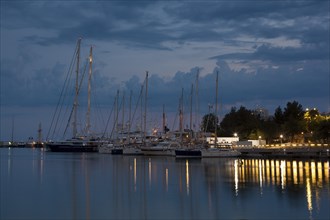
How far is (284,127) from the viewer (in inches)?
4833

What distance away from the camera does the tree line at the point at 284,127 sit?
117m

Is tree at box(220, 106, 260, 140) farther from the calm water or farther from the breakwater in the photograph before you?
the calm water

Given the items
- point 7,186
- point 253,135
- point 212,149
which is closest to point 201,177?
point 7,186

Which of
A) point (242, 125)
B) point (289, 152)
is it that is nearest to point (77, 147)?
point (242, 125)

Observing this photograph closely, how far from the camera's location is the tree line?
383ft

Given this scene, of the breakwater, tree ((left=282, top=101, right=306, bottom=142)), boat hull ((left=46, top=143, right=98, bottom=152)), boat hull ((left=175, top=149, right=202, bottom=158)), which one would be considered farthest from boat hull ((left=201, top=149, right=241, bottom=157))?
boat hull ((left=46, top=143, right=98, bottom=152))

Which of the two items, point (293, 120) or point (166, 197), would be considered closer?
point (166, 197)

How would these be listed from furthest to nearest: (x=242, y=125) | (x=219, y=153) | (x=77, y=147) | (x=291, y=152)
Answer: (x=242, y=125) → (x=77, y=147) → (x=219, y=153) → (x=291, y=152)

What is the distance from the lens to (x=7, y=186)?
44.8m

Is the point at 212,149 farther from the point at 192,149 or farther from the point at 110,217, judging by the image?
the point at 110,217

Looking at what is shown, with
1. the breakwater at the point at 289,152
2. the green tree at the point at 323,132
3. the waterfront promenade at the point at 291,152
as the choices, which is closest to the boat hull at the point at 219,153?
the breakwater at the point at 289,152

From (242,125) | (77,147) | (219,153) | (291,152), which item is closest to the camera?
(291,152)

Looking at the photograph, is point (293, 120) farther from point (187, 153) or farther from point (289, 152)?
point (187, 153)

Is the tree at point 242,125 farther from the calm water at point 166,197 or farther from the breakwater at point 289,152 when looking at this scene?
the calm water at point 166,197
